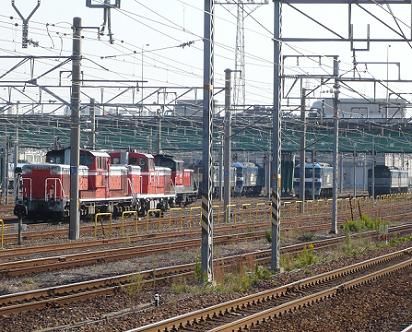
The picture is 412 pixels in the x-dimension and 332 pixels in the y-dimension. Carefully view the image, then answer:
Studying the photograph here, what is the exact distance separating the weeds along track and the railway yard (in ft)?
0.08

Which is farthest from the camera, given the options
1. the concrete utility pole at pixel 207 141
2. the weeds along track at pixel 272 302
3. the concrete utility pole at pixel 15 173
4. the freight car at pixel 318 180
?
the freight car at pixel 318 180

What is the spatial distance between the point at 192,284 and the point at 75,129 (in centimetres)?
1102

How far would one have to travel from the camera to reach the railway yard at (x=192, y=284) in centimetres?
1323

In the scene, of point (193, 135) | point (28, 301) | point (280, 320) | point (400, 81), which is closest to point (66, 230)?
point (400, 81)

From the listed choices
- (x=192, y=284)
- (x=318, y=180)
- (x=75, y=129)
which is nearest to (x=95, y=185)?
(x=75, y=129)

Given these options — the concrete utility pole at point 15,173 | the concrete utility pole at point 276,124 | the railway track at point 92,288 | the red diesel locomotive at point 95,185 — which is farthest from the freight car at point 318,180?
the concrete utility pole at point 276,124

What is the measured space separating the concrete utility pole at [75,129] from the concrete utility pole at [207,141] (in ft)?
35.5

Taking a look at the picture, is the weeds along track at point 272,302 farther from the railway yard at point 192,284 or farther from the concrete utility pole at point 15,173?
the concrete utility pole at point 15,173

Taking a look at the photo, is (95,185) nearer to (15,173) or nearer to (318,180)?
(15,173)

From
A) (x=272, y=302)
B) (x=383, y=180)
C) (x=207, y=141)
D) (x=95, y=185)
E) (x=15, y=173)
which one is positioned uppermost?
(x=207, y=141)

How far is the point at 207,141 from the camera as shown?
16828 mm

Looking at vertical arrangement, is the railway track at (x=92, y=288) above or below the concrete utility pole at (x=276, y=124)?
below

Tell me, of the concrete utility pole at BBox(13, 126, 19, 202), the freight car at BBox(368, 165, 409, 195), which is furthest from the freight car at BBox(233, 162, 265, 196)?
the concrete utility pole at BBox(13, 126, 19, 202)

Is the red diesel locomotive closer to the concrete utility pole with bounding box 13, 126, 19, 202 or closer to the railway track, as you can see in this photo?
the concrete utility pole with bounding box 13, 126, 19, 202
